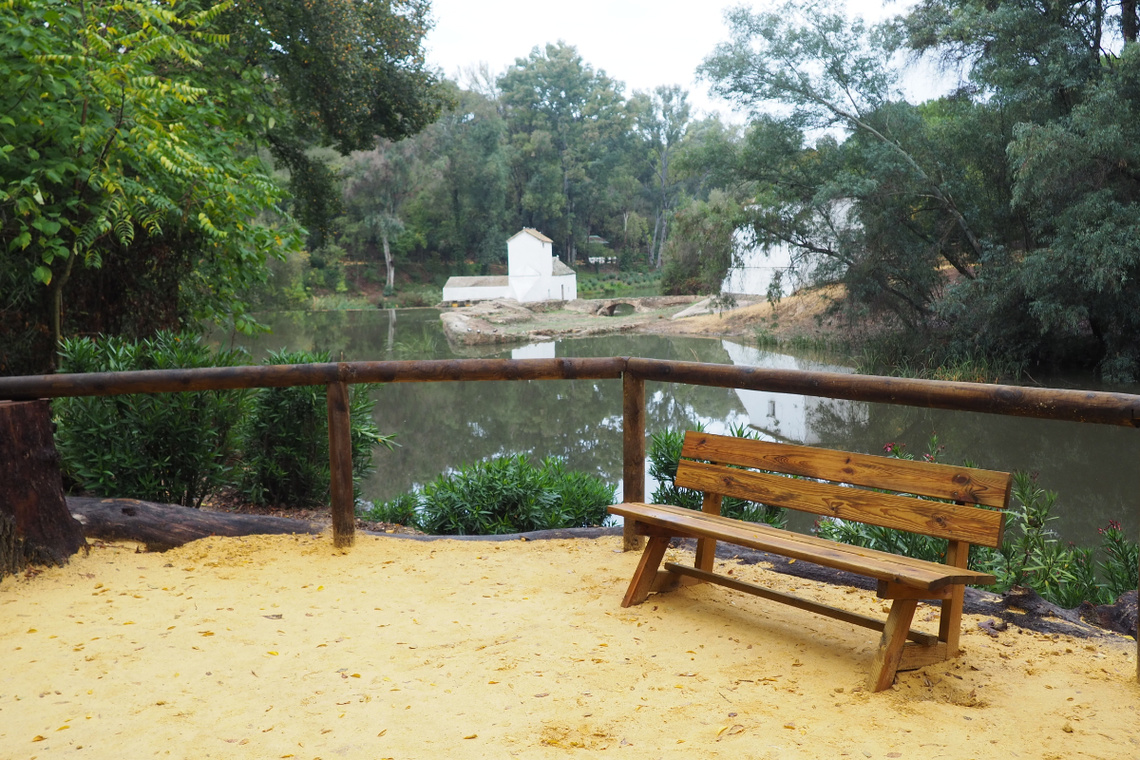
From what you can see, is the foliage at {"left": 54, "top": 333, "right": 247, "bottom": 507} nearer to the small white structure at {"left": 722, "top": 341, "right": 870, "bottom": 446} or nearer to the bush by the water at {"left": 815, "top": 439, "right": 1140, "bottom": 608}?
the bush by the water at {"left": 815, "top": 439, "right": 1140, "bottom": 608}

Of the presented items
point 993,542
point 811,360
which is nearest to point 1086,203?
point 811,360

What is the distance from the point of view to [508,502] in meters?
5.92

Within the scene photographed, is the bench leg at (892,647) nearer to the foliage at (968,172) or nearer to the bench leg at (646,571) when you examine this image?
the bench leg at (646,571)

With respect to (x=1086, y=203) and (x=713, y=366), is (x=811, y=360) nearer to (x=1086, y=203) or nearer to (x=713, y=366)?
(x=1086, y=203)

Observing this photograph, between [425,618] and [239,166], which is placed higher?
[239,166]

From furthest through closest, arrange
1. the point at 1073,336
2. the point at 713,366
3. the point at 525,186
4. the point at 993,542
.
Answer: the point at 525,186, the point at 1073,336, the point at 713,366, the point at 993,542

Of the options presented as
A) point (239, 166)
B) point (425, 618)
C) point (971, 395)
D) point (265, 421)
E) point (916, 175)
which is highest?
point (916, 175)

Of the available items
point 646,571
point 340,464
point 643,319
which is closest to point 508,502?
point 340,464

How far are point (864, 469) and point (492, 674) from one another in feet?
4.77

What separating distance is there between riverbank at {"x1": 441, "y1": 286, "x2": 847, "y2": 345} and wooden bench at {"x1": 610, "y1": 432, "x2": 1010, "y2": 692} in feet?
53.8

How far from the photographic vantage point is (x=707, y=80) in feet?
65.5

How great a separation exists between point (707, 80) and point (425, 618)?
746 inches

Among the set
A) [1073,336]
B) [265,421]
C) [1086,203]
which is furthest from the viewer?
[1073,336]

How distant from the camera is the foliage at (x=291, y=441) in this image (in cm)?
605
